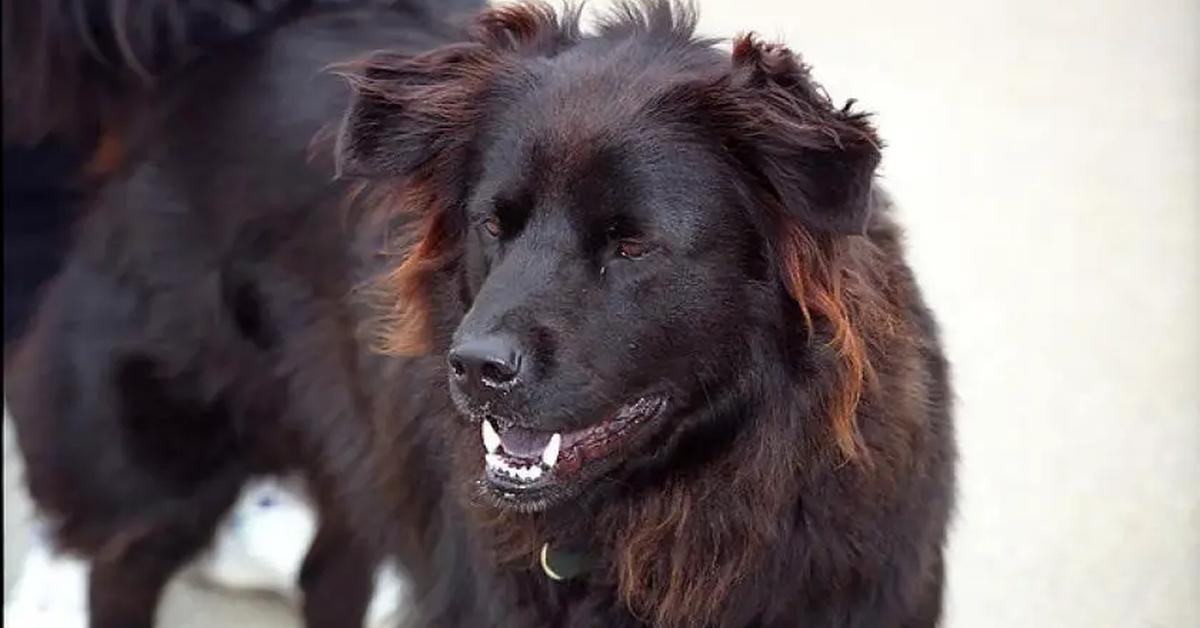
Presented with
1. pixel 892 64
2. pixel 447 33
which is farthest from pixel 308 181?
pixel 892 64

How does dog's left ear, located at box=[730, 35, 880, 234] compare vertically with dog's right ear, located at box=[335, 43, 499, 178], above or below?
above

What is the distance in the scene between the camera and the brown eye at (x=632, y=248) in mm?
2305

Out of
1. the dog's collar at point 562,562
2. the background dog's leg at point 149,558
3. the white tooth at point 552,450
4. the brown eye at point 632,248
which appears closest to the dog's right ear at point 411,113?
the brown eye at point 632,248

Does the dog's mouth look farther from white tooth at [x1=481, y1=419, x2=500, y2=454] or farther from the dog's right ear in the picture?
the dog's right ear

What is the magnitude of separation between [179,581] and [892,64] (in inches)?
122

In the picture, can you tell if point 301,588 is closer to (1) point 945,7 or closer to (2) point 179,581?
(2) point 179,581

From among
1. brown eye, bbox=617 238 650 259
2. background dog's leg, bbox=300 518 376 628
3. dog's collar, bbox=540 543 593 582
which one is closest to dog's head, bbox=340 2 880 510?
brown eye, bbox=617 238 650 259

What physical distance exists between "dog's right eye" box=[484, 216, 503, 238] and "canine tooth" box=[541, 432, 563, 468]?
31 centimetres

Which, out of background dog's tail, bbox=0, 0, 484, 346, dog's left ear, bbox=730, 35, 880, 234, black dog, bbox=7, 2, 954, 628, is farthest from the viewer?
background dog's tail, bbox=0, 0, 484, 346

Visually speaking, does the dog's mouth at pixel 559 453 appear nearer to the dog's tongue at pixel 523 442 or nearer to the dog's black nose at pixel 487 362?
A: the dog's tongue at pixel 523 442

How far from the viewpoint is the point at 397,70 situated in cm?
258

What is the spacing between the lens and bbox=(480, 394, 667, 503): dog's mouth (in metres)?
A: 2.33

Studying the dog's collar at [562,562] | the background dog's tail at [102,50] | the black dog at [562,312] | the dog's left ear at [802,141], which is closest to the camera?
the dog's left ear at [802,141]

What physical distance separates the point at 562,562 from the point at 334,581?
1.08 m
